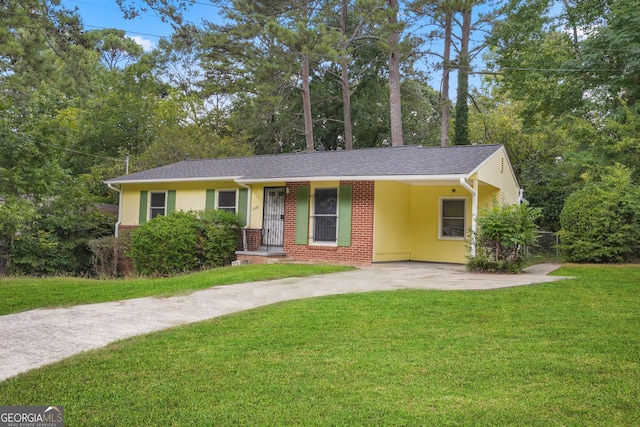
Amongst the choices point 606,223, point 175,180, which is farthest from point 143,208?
point 606,223

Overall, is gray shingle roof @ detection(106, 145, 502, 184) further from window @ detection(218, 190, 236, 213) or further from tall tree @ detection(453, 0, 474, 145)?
tall tree @ detection(453, 0, 474, 145)

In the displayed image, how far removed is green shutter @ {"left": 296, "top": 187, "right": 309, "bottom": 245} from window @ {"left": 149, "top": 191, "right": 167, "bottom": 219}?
572 centimetres

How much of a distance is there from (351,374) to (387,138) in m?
26.5

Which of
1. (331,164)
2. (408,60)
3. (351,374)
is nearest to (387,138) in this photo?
(408,60)

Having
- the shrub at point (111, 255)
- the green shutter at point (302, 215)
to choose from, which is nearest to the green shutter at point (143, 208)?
the shrub at point (111, 255)

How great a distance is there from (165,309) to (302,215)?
7599 mm

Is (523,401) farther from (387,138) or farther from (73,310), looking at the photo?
(387,138)

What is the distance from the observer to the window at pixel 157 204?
708 inches

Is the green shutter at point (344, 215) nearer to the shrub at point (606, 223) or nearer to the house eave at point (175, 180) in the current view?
the house eave at point (175, 180)

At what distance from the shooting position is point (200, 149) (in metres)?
24.3

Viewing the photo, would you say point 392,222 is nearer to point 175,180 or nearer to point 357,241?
point 357,241

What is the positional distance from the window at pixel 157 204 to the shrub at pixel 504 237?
10.8m

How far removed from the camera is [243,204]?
1597cm

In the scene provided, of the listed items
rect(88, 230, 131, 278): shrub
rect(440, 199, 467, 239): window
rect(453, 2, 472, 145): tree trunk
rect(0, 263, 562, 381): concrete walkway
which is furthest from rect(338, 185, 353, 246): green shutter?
rect(453, 2, 472, 145): tree trunk
